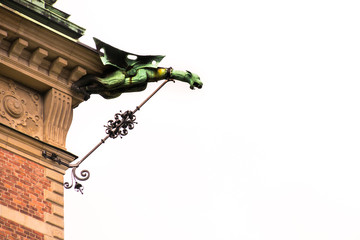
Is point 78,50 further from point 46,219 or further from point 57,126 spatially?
point 46,219

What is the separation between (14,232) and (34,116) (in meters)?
2.82

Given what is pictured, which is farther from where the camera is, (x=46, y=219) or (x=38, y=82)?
(x=38, y=82)

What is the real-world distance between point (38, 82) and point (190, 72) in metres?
3.18

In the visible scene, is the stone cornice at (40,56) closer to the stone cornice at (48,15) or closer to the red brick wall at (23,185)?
the stone cornice at (48,15)

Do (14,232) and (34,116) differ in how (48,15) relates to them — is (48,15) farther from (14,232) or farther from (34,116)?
(14,232)

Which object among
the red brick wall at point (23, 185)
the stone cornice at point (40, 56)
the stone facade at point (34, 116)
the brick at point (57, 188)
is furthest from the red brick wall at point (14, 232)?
the stone cornice at point (40, 56)

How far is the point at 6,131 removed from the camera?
20.6m

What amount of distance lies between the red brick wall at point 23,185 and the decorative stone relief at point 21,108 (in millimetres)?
766

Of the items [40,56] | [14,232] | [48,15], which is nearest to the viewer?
[14,232]

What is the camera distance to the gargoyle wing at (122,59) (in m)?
22.2

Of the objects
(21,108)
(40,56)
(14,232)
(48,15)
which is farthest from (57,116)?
(14,232)

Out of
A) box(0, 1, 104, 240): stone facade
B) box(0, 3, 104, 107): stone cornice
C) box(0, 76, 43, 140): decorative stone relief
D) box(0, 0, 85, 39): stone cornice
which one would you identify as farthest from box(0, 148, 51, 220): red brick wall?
box(0, 0, 85, 39): stone cornice

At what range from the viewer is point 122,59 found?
22.5 metres

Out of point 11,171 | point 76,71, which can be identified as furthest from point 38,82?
point 11,171
